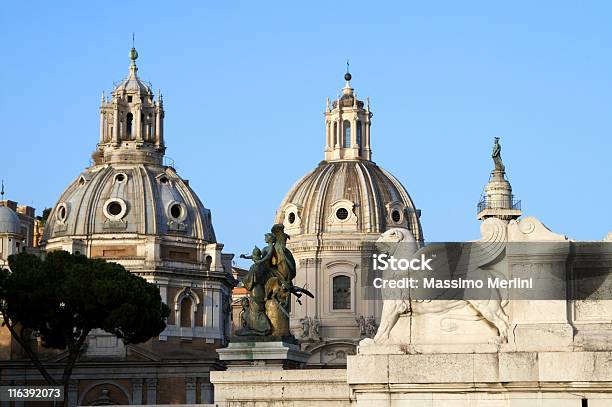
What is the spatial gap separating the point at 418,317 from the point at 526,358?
192cm

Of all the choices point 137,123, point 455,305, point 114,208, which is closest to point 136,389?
point 114,208

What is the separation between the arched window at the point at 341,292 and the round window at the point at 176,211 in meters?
12.7

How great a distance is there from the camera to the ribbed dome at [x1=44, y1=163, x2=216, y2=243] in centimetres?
8594

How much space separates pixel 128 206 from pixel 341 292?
53.1ft

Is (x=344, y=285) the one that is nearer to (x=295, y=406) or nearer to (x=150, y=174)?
(x=150, y=174)

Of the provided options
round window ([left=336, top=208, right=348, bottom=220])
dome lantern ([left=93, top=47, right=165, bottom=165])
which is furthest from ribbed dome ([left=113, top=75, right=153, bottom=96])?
round window ([left=336, top=208, right=348, bottom=220])

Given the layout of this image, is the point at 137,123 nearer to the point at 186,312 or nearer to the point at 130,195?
the point at 130,195

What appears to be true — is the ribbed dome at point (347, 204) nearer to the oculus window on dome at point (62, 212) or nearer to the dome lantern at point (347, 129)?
the dome lantern at point (347, 129)

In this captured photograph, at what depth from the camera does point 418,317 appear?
23.1 m

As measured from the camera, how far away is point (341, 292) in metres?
95.3

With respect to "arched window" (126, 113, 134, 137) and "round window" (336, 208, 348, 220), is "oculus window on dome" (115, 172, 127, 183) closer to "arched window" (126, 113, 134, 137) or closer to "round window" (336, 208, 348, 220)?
"arched window" (126, 113, 134, 137)

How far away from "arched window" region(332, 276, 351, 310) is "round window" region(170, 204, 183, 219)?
12.7m

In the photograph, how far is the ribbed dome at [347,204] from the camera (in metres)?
96.2

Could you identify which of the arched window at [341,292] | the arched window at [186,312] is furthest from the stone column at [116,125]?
the arched window at [341,292]
